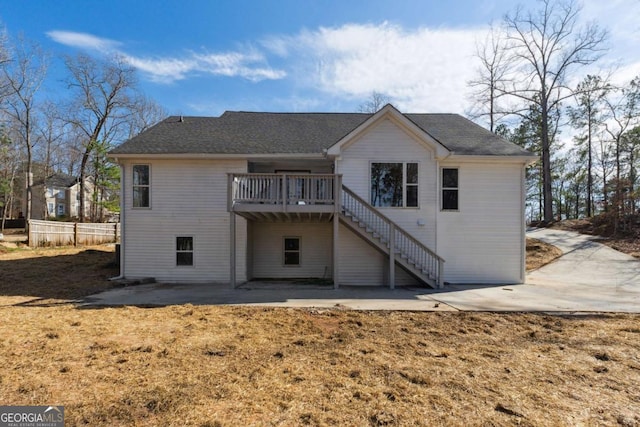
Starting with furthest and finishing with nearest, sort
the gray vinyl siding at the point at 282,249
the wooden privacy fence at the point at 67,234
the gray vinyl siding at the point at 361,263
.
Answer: the wooden privacy fence at the point at 67,234 → the gray vinyl siding at the point at 282,249 → the gray vinyl siding at the point at 361,263

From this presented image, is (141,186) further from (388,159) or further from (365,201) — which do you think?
(388,159)

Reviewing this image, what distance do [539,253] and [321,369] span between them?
17013 mm

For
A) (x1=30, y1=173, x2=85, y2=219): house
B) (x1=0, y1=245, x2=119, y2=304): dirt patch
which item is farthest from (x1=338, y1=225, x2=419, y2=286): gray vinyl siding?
(x1=30, y1=173, x2=85, y2=219): house

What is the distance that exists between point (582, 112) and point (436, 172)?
96.1 feet

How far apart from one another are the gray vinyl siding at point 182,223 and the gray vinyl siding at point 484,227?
764cm

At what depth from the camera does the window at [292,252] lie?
12625 mm

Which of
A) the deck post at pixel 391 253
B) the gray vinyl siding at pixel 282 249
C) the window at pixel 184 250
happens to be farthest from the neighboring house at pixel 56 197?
the deck post at pixel 391 253

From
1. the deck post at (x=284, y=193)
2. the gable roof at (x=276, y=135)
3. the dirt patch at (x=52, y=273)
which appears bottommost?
the dirt patch at (x=52, y=273)

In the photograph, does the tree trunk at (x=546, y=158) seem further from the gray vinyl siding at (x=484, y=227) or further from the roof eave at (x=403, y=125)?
the roof eave at (x=403, y=125)

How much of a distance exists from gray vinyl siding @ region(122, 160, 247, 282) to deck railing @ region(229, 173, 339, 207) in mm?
1714

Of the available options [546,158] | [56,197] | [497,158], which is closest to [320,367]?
[497,158]

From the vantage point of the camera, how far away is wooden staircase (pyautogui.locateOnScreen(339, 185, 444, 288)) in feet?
34.6

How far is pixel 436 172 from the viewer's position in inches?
454

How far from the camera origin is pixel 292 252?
41.5 ft
